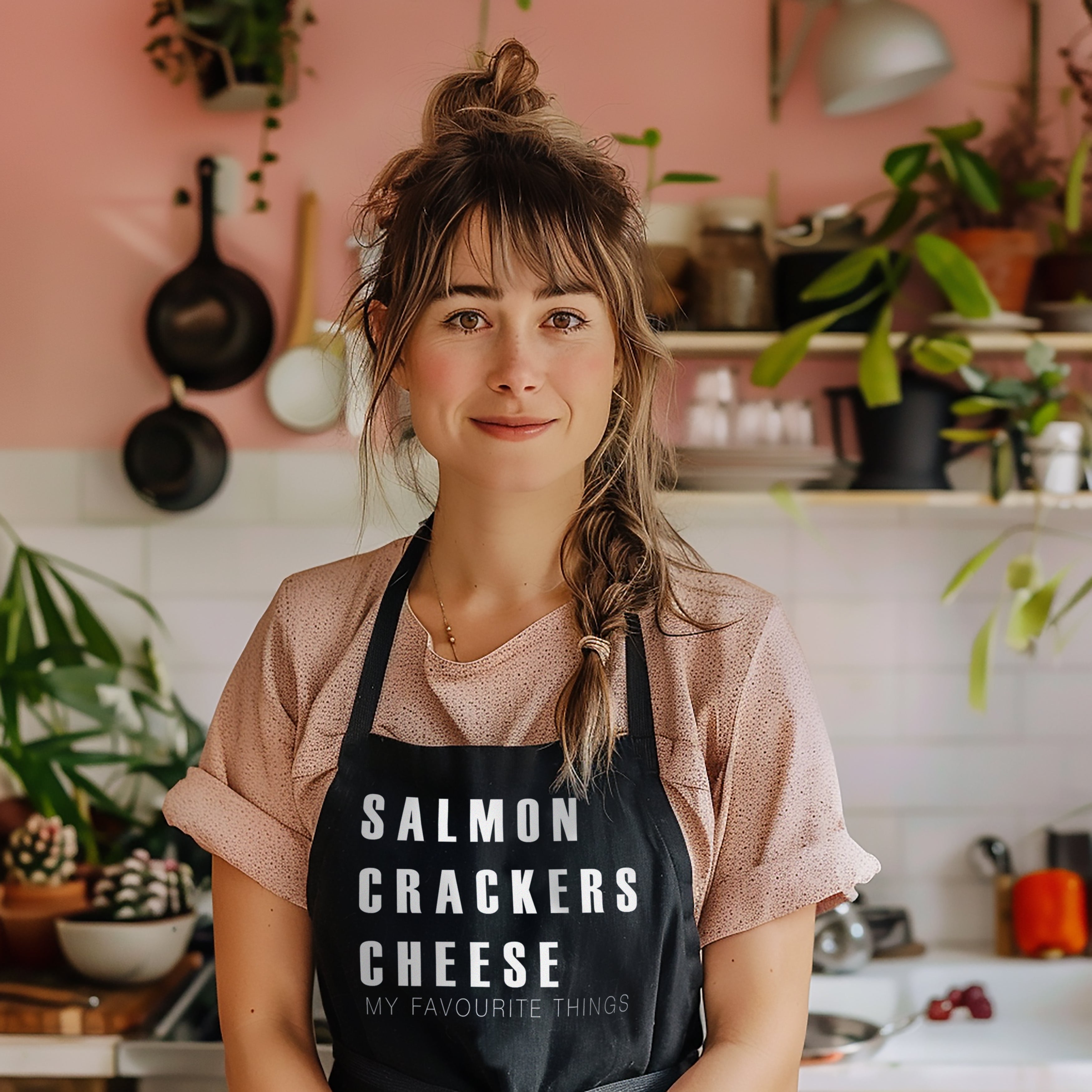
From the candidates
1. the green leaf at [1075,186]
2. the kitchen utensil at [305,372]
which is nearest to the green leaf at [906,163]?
the green leaf at [1075,186]

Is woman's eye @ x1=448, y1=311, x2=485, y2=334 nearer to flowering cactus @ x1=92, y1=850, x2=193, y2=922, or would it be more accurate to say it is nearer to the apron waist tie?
the apron waist tie

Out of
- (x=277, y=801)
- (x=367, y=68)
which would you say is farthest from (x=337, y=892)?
(x=367, y=68)

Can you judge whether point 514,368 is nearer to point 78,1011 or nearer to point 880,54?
point 78,1011

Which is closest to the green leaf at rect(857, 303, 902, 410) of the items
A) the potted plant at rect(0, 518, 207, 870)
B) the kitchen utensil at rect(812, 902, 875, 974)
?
the kitchen utensil at rect(812, 902, 875, 974)

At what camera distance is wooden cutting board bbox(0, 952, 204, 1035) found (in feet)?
5.67

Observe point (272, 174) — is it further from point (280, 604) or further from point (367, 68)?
point (280, 604)

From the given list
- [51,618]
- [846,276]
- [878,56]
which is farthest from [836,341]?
[51,618]

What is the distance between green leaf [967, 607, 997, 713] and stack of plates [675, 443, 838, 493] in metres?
0.36

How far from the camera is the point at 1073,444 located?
208 cm

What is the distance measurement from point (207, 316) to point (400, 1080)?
62.1 inches

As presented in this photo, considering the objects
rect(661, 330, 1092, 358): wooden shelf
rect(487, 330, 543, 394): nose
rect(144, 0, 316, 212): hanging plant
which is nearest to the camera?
rect(487, 330, 543, 394): nose

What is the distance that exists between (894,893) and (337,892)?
1.52 m

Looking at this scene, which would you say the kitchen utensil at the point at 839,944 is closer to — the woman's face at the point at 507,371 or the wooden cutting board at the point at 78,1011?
the wooden cutting board at the point at 78,1011

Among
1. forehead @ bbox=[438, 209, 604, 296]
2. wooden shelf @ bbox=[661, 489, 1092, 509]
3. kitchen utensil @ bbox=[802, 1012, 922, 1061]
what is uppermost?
forehead @ bbox=[438, 209, 604, 296]
